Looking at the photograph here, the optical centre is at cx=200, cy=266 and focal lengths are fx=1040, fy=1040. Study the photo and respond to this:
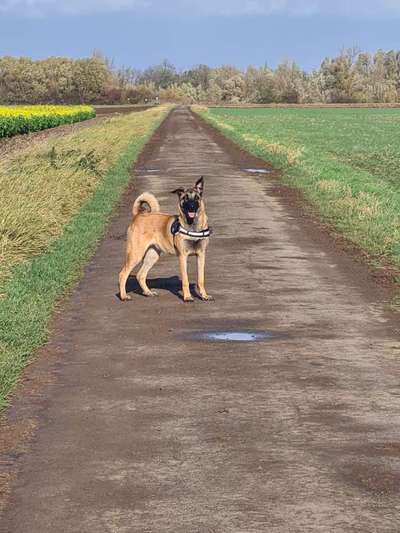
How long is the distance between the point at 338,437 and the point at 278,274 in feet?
21.4

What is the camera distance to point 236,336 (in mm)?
9422

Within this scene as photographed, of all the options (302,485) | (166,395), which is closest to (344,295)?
(166,395)

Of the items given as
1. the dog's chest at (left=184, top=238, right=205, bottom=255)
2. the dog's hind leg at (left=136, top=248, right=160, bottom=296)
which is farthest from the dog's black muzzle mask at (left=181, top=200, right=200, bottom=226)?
the dog's hind leg at (left=136, top=248, right=160, bottom=296)

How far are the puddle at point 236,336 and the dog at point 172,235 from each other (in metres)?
1.32

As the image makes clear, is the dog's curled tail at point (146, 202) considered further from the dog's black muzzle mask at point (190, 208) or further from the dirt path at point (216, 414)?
the dirt path at point (216, 414)

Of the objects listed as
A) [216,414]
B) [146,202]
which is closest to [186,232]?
[146,202]

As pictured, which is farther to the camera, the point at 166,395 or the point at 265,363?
the point at 265,363

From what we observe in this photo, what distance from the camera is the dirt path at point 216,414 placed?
17.3 ft

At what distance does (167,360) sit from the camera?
8.58 m

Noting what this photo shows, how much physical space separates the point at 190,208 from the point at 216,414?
12.0 ft

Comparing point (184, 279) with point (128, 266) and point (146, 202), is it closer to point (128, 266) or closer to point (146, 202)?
point (128, 266)

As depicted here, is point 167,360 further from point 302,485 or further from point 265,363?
point 302,485

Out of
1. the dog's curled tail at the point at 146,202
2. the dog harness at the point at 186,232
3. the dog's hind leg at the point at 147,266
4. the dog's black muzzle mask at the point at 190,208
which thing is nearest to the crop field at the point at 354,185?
the dog's hind leg at the point at 147,266

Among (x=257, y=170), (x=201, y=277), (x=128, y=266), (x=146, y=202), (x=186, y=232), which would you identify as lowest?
(x=257, y=170)
